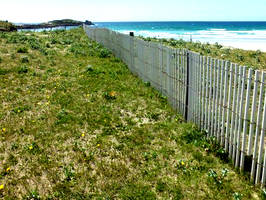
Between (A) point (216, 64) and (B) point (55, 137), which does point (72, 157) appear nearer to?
(B) point (55, 137)

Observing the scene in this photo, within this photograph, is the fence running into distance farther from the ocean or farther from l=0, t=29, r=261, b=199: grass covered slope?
the ocean

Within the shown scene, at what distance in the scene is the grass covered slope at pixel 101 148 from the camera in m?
4.82

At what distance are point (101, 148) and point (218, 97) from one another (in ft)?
9.63

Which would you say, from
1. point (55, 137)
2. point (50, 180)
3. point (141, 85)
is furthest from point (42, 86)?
point (50, 180)

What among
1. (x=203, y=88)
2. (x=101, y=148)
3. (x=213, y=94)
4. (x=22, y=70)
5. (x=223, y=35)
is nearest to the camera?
(x=213, y=94)

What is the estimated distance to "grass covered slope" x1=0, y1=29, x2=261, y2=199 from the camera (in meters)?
4.82

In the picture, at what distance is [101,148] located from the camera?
630 cm

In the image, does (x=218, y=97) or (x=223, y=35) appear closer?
(x=218, y=97)

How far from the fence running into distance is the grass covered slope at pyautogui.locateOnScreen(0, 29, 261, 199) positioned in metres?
0.38

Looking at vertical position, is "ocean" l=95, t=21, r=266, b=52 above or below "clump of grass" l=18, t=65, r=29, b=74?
above

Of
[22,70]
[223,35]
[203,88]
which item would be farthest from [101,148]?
[223,35]

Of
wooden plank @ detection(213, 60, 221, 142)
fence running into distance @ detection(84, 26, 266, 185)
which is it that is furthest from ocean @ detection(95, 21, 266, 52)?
wooden plank @ detection(213, 60, 221, 142)

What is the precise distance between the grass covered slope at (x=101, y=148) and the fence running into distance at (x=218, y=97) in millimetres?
376

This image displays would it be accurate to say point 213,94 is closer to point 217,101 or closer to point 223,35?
point 217,101
